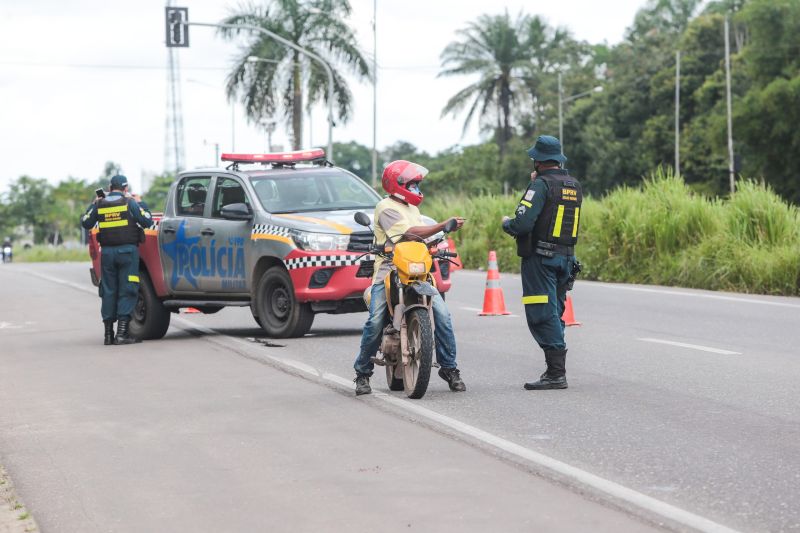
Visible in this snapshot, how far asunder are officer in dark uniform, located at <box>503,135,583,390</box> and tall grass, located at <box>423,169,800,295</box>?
10913 millimetres

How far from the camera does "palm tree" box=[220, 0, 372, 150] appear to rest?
146 feet

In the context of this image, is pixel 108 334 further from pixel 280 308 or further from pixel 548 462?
pixel 548 462

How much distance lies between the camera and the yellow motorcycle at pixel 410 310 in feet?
29.5

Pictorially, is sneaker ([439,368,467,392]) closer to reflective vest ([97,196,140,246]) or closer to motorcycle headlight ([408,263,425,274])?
motorcycle headlight ([408,263,425,274])

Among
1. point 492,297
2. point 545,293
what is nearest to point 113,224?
point 492,297

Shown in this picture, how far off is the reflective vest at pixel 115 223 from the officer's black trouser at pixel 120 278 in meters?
0.09

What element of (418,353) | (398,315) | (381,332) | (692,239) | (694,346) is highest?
(692,239)

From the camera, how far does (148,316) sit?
1476 centimetres

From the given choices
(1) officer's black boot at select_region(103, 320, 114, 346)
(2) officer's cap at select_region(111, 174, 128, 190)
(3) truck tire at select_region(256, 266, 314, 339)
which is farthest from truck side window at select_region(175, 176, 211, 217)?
(1) officer's black boot at select_region(103, 320, 114, 346)

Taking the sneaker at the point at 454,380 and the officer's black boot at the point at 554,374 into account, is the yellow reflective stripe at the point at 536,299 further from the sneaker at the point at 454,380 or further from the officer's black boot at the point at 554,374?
the sneaker at the point at 454,380

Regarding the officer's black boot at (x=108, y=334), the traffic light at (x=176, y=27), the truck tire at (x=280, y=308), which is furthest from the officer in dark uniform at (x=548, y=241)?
the traffic light at (x=176, y=27)

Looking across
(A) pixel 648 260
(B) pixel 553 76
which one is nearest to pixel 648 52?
(B) pixel 553 76

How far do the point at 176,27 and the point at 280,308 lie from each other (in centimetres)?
2234

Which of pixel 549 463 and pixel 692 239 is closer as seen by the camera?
pixel 549 463
